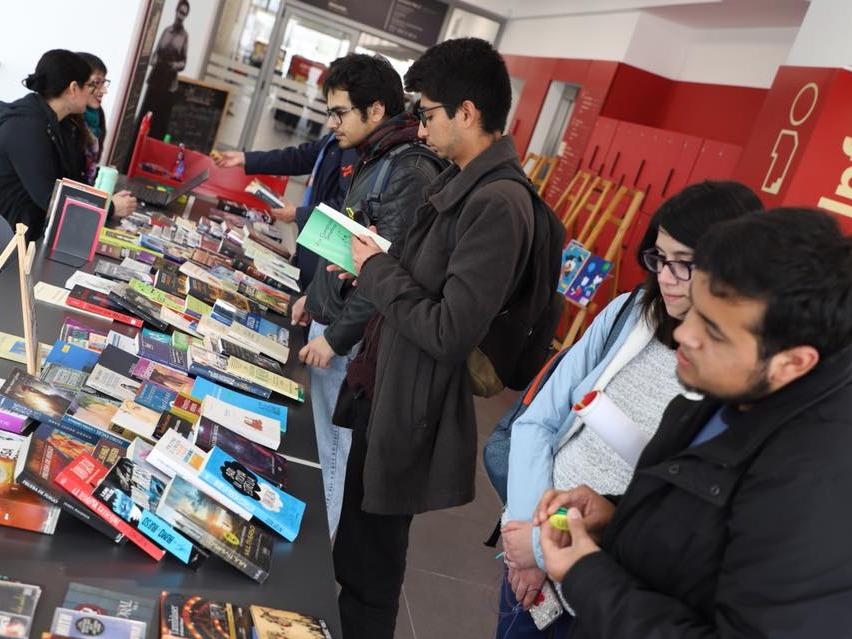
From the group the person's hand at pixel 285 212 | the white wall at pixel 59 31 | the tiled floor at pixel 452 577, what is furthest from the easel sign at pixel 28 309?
the white wall at pixel 59 31

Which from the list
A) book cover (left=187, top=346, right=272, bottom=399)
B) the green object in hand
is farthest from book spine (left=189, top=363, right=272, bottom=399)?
the green object in hand

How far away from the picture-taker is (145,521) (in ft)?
4.57

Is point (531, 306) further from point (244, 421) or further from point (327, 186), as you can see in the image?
point (327, 186)

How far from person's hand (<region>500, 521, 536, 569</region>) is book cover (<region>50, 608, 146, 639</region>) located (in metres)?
0.68

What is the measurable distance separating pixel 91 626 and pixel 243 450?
611 mm

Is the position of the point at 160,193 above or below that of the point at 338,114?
below

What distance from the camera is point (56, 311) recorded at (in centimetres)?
234

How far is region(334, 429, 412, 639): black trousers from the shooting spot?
2.27 metres

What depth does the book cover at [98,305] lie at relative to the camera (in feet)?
7.91

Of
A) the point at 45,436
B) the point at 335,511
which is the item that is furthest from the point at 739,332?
the point at 335,511

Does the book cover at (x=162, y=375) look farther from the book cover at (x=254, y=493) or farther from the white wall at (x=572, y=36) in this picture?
the white wall at (x=572, y=36)

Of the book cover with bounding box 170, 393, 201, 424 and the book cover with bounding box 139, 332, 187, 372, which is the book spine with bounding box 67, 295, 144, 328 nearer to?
the book cover with bounding box 139, 332, 187, 372

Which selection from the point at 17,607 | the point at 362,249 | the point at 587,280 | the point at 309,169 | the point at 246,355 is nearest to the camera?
the point at 17,607

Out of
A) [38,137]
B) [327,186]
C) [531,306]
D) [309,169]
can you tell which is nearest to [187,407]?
[531,306]
